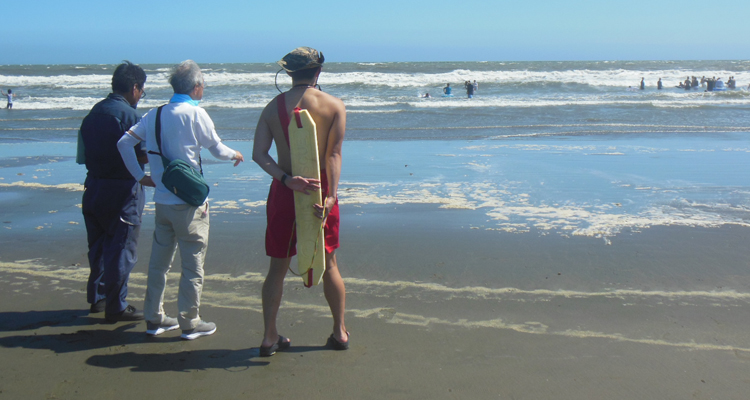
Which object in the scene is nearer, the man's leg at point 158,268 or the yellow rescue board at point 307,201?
the yellow rescue board at point 307,201

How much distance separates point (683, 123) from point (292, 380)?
1854 centimetres

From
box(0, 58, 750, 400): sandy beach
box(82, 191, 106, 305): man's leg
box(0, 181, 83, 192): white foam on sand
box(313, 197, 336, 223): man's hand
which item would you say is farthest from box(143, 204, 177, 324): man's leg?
box(0, 181, 83, 192): white foam on sand

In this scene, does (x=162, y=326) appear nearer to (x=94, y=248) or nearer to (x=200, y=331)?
(x=200, y=331)

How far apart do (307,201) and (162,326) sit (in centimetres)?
138

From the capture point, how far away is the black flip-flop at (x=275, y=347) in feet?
10.9

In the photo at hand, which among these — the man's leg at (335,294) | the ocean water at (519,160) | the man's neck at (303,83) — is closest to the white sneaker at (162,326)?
the man's leg at (335,294)

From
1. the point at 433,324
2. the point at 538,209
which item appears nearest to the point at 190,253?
the point at 433,324

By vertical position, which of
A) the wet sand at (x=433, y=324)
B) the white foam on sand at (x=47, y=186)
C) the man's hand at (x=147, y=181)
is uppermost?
the man's hand at (x=147, y=181)

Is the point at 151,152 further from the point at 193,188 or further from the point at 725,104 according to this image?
the point at 725,104

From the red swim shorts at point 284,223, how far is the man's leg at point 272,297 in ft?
0.39

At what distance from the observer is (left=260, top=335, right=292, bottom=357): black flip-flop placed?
333 cm

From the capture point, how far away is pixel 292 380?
10.1ft

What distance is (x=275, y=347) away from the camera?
133 inches

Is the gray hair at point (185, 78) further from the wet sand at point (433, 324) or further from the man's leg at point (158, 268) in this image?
the wet sand at point (433, 324)
